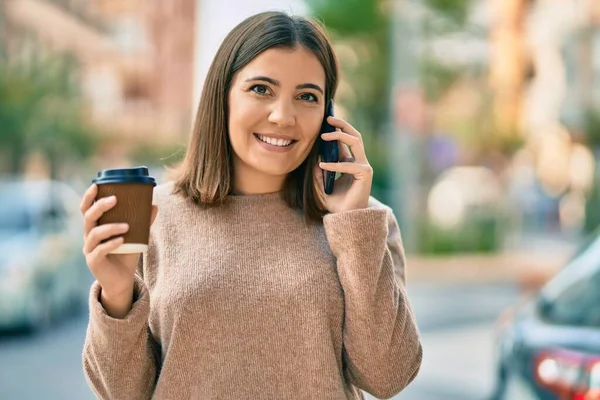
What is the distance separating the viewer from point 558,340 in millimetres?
3340

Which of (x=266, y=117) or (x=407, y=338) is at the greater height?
(x=266, y=117)

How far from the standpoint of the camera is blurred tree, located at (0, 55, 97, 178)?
25.4 m

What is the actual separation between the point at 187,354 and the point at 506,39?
46.2m

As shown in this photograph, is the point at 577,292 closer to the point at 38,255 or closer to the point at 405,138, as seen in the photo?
the point at 38,255

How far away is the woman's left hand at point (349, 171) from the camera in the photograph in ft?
7.21

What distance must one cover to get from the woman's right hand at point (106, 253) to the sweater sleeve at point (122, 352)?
35mm

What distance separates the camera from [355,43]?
28.5 metres

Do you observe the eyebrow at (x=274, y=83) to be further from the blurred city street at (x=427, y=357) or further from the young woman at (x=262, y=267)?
the blurred city street at (x=427, y=357)

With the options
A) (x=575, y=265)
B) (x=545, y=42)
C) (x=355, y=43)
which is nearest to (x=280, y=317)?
(x=575, y=265)

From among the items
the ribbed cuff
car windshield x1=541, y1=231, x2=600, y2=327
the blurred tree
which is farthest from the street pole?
the ribbed cuff

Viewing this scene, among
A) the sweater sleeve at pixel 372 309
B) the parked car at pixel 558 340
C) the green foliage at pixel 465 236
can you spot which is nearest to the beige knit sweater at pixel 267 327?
the sweater sleeve at pixel 372 309

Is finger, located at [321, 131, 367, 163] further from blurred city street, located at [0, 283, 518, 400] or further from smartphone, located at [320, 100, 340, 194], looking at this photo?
blurred city street, located at [0, 283, 518, 400]

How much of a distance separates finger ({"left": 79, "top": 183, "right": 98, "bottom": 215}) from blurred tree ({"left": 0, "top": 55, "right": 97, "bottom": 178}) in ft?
79.0

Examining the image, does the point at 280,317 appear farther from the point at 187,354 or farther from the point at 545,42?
the point at 545,42
